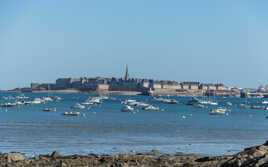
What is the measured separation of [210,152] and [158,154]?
3296mm

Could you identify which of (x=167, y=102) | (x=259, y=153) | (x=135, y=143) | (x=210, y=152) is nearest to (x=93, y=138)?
(x=135, y=143)

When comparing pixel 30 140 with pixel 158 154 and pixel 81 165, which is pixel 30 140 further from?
pixel 81 165

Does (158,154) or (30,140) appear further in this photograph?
(30,140)

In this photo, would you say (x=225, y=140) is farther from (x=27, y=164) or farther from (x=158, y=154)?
(x=27, y=164)

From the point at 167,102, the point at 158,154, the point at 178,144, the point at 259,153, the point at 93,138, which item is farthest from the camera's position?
the point at 167,102

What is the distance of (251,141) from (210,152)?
8365mm

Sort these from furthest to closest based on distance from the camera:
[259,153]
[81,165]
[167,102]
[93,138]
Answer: [167,102] < [93,138] < [81,165] < [259,153]

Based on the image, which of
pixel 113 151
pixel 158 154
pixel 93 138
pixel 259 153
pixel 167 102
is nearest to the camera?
pixel 259 153

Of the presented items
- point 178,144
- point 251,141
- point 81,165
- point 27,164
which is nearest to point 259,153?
point 81,165

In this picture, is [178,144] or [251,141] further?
[251,141]

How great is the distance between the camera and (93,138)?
33.9 meters

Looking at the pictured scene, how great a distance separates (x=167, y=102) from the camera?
433 feet

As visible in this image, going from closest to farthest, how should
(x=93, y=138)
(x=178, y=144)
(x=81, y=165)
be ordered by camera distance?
(x=81, y=165), (x=178, y=144), (x=93, y=138)

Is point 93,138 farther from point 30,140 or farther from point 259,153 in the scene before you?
point 259,153
